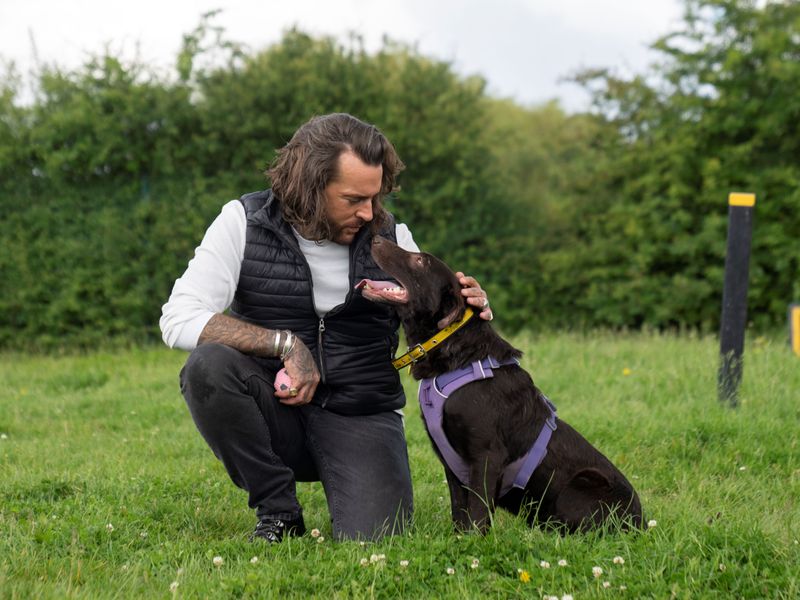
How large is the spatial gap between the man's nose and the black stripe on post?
253 centimetres

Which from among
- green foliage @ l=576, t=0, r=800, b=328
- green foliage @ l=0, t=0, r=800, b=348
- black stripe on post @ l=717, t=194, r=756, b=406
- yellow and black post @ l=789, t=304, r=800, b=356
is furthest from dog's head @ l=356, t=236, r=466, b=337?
green foliage @ l=576, t=0, r=800, b=328

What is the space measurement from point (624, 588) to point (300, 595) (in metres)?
0.97

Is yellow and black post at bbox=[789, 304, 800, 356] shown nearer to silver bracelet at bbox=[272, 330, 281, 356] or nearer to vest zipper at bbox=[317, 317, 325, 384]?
vest zipper at bbox=[317, 317, 325, 384]

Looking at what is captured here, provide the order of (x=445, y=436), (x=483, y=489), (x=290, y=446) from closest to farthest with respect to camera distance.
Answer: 1. (x=483, y=489)
2. (x=445, y=436)
3. (x=290, y=446)

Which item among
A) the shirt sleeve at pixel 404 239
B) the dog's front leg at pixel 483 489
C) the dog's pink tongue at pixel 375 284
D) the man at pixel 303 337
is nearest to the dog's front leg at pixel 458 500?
the dog's front leg at pixel 483 489

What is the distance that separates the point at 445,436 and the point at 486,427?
0.18 metres

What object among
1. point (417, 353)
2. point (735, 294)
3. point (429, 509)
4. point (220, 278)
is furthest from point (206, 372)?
point (735, 294)

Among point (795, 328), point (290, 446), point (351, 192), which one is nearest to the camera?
point (351, 192)

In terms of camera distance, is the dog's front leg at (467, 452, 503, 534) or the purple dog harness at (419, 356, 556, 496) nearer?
the dog's front leg at (467, 452, 503, 534)

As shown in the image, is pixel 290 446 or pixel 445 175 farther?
pixel 445 175

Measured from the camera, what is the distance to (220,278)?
11.3 ft

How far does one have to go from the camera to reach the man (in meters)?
3.35

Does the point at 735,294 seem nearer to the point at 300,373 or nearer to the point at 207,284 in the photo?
the point at 300,373

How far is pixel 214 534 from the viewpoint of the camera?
347 cm
